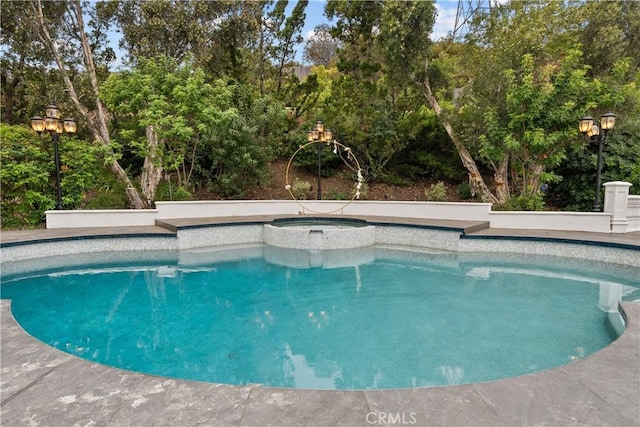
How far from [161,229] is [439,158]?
11129 mm

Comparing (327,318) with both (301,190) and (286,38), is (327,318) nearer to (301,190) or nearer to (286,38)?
(301,190)

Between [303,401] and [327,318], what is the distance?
7.62ft

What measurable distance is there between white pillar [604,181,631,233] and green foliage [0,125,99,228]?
13607 millimetres

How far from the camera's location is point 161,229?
9.43 meters

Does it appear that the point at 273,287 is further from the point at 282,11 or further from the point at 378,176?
the point at 282,11

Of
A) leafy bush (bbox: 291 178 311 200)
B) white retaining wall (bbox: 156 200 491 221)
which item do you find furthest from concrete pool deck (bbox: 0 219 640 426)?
leafy bush (bbox: 291 178 311 200)

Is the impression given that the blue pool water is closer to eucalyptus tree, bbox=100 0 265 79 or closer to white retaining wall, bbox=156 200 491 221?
white retaining wall, bbox=156 200 491 221

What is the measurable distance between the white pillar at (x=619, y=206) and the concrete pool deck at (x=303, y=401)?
7.57m

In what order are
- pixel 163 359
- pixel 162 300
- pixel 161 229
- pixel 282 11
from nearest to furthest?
pixel 163 359, pixel 162 300, pixel 161 229, pixel 282 11

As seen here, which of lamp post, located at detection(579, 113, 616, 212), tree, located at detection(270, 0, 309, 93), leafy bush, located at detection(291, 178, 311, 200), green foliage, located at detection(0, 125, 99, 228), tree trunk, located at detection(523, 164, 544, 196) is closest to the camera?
lamp post, located at detection(579, 113, 616, 212)

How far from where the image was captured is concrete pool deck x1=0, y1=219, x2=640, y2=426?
2.06 meters

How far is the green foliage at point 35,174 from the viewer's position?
9.47 metres

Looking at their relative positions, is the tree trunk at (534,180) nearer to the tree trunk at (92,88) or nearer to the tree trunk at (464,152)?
the tree trunk at (464,152)

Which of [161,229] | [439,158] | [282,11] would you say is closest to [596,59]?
[439,158]
